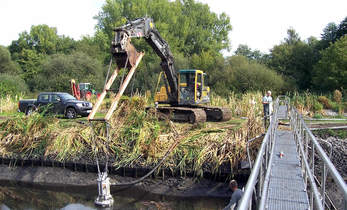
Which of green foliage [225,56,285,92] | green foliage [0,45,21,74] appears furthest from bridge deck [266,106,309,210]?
green foliage [0,45,21,74]

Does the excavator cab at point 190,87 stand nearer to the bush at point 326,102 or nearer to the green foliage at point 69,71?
the bush at point 326,102

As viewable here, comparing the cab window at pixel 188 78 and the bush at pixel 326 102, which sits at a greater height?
the cab window at pixel 188 78

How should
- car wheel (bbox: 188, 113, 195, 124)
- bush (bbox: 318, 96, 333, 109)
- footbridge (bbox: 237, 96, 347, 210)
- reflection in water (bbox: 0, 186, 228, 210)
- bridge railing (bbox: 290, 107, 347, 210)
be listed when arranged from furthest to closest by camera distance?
bush (bbox: 318, 96, 333, 109) → car wheel (bbox: 188, 113, 195, 124) → reflection in water (bbox: 0, 186, 228, 210) → footbridge (bbox: 237, 96, 347, 210) → bridge railing (bbox: 290, 107, 347, 210)

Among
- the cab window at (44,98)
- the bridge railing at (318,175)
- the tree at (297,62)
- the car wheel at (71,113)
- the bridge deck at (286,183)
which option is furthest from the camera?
the tree at (297,62)

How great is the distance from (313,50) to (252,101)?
26143 millimetres

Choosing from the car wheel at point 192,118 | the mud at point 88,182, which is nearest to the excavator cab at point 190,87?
the car wheel at point 192,118

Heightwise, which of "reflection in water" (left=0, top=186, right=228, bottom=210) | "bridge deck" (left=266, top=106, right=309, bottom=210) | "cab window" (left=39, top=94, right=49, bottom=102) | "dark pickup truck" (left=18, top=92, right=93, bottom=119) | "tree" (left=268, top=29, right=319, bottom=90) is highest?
"tree" (left=268, top=29, right=319, bottom=90)

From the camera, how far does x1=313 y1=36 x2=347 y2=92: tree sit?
28.1 m

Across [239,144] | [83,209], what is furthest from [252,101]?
[83,209]

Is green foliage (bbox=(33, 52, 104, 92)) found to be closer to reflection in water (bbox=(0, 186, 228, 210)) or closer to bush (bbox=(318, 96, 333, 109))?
bush (bbox=(318, 96, 333, 109))

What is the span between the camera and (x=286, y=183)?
5.86m

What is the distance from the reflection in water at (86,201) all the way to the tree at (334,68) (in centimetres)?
2388

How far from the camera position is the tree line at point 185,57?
98.1ft

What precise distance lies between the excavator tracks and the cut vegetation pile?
221 cm
